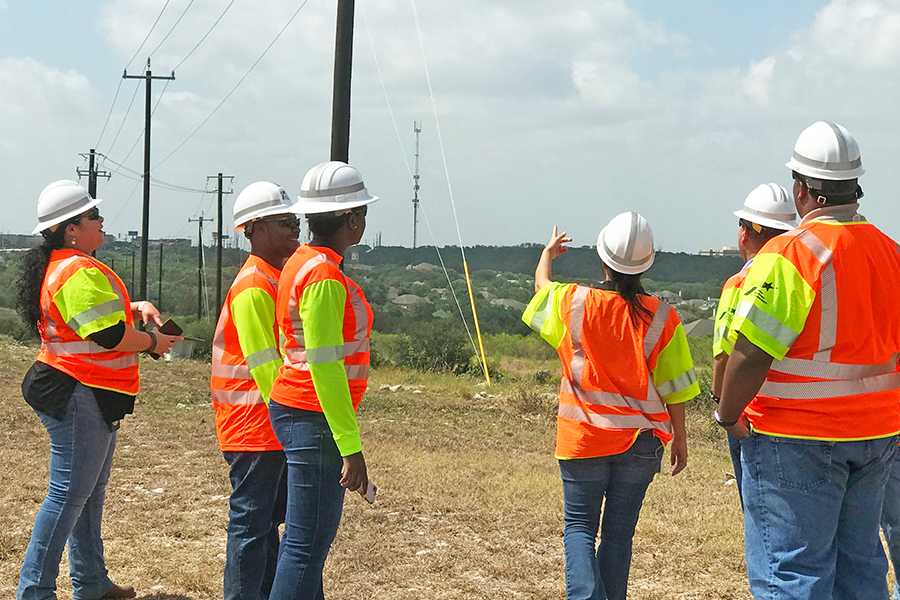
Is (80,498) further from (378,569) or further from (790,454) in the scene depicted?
(790,454)

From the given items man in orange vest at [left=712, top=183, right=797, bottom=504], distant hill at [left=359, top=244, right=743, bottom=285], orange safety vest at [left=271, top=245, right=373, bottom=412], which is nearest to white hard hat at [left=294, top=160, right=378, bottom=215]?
orange safety vest at [left=271, top=245, right=373, bottom=412]

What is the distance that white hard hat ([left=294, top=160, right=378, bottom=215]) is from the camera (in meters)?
3.25

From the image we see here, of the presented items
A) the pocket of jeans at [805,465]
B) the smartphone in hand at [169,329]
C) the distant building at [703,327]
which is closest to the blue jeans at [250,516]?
the smartphone in hand at [169,329]

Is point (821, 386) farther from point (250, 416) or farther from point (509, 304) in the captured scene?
point (509, 304)

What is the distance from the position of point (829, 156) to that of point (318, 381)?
5.86 feet

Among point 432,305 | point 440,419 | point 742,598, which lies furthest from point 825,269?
point 432,305

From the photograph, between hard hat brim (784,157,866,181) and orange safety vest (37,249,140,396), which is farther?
orange safety vest (37,249,140,396)

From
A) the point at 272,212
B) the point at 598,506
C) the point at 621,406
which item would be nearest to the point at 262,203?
the point at 272,212

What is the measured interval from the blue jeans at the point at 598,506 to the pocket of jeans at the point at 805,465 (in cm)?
89

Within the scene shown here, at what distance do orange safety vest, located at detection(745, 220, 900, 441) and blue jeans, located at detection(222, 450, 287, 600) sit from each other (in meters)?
1.93

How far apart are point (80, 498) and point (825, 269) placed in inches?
121

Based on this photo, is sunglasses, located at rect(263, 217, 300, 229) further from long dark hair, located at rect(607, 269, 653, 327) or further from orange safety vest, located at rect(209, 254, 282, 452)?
long dark hair, located at rect(607, 269, 653, 327)

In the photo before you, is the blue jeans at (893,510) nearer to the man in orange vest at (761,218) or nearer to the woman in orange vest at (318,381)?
the man in orange vest at (761,218)

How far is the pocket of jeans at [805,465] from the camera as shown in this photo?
8.73 feet
